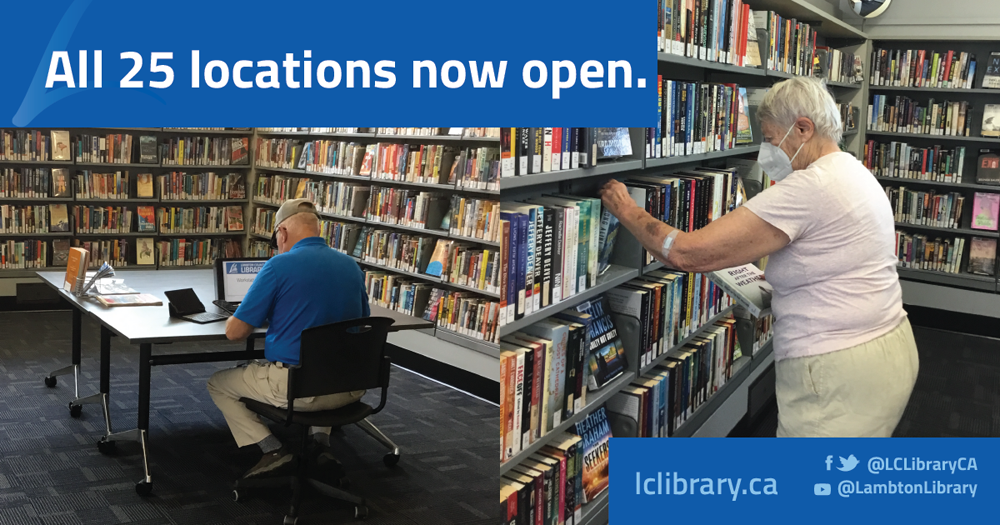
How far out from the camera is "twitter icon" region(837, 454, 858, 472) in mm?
2404

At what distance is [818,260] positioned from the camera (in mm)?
2209

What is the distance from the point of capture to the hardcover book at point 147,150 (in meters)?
7.02

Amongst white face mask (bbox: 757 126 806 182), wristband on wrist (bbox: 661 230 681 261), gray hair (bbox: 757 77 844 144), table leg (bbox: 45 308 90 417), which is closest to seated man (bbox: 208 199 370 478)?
table leg (bbox: 45 308 90 417)

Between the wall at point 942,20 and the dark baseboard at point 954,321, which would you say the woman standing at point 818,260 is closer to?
the wall at point 942,20

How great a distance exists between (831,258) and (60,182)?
21.6 ft

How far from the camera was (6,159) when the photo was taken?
664cm

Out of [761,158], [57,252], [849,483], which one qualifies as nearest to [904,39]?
[761,158]

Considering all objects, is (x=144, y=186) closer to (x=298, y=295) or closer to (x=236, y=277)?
(x=236, y=277)

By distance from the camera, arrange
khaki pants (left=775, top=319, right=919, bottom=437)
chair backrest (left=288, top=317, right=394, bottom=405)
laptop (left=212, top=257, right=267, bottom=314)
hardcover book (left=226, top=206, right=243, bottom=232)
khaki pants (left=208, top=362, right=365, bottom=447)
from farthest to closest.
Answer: hardcover book (left=226, top=206, right=243, bottom=232)
laptop (left=212, top=257, right=267, bottom=314)
khaki pants (left=208, top=362, right=365, bottom=447)
chair backrest (left=288, top=317, right=394, bottom=405)
khaki pants (left=775, top=319, right=919, bottom=437)

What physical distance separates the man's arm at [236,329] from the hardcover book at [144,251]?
157 inches

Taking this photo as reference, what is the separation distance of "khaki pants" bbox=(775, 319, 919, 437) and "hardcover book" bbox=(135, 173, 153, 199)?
244 inches

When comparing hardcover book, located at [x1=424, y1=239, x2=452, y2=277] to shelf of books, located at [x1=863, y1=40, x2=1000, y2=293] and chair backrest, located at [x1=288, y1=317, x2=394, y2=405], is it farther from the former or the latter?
shelf of books, located at [x1=863, y1=40, x2=1000, y2=293]

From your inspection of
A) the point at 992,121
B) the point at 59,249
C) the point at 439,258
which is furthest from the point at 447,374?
the point at 59,249

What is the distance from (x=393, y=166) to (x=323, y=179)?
42.4 inches
